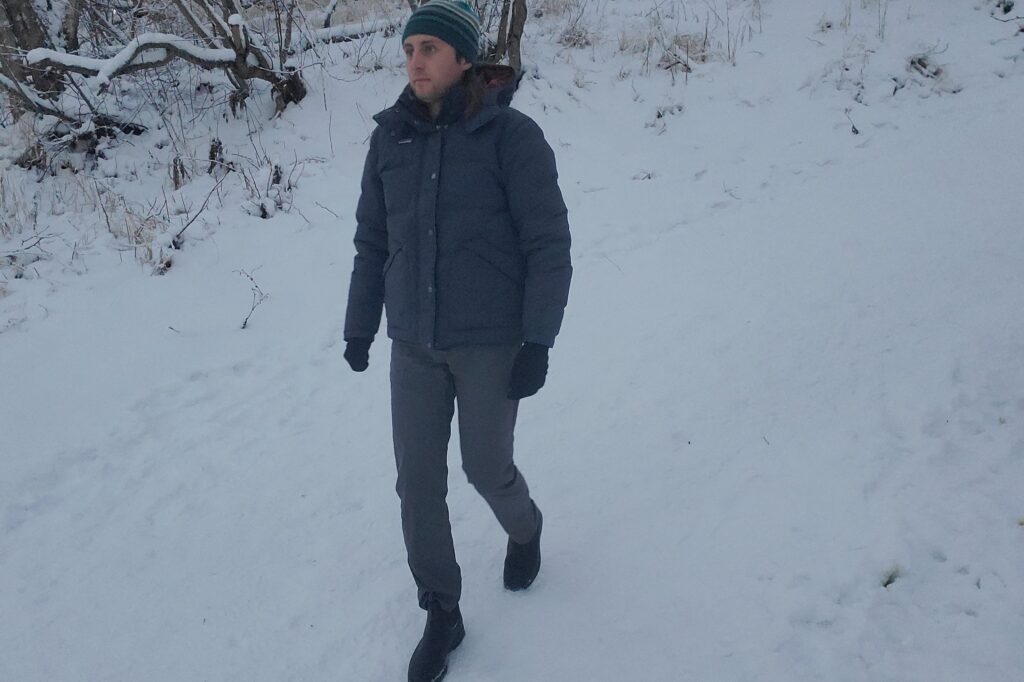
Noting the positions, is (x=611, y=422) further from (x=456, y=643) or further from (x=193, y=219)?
(x=193, y=219)

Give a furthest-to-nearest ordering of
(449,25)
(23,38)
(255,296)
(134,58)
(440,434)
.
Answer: (23,38) < (134,58) < (255,296) < (440,434) < (449,25)

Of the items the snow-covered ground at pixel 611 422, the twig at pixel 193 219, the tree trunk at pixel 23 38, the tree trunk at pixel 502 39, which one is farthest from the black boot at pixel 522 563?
the tree trunk at pixel 23 38

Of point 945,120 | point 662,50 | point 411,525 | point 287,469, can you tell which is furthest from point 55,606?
point 662,50

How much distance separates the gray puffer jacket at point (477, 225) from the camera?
7.00 ft

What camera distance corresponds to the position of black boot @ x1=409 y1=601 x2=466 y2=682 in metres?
2.35

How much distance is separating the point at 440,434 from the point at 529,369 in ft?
1.28

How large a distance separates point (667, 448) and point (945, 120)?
4.87 metres

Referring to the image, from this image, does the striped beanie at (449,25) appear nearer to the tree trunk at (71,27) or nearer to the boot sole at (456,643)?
the boot sole at (456,643)

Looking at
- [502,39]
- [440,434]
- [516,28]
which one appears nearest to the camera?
[440,434]

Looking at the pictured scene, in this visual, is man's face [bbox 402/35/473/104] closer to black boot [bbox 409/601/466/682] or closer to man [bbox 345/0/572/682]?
man [bbox 345/0/572/682]

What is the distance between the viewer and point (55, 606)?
2.80 m

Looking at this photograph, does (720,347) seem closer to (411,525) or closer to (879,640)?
(879,640)

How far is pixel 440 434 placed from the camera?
230 cm

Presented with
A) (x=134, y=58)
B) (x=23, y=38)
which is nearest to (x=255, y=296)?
(x=134, y=58)
